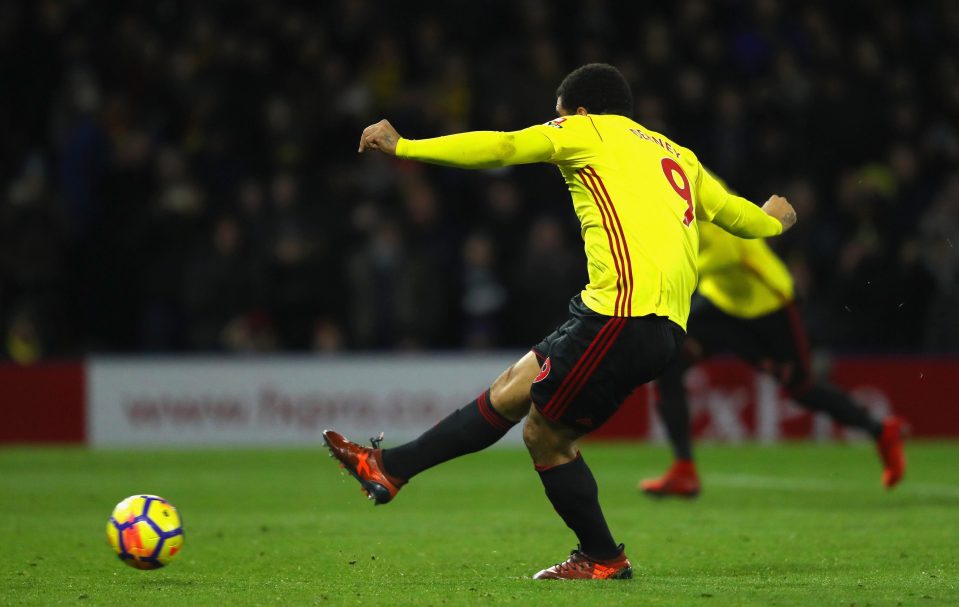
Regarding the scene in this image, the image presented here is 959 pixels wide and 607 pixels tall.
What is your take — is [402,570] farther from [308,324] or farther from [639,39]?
[639,39]

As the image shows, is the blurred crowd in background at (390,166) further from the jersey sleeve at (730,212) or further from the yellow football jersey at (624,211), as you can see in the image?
the yellow football jersey at (624,211)

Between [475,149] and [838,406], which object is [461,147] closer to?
[475,149]

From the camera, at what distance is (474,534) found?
26.5 feet

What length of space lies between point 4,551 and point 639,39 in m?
11.1

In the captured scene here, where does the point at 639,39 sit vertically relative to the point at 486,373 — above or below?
above

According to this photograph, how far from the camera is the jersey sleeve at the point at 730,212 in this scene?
6.23 m

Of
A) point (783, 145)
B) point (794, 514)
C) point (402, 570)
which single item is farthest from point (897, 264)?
point (402, 570)

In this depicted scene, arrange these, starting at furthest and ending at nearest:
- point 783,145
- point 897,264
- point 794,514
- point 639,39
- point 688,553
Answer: point 639,39, point 783,145, point 897,264, point 794,514, point 688,553

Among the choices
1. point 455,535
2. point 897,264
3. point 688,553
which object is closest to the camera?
point 688,553

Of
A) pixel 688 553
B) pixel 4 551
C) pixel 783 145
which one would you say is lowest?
pixel 688 553

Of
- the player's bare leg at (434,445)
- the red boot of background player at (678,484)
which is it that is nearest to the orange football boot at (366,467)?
the player's bare leg at (434,445)

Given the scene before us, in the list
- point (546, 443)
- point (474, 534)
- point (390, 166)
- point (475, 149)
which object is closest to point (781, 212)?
point (546, 443)

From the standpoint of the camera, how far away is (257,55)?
1600 cm

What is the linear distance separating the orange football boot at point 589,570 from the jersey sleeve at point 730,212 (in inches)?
55.3
